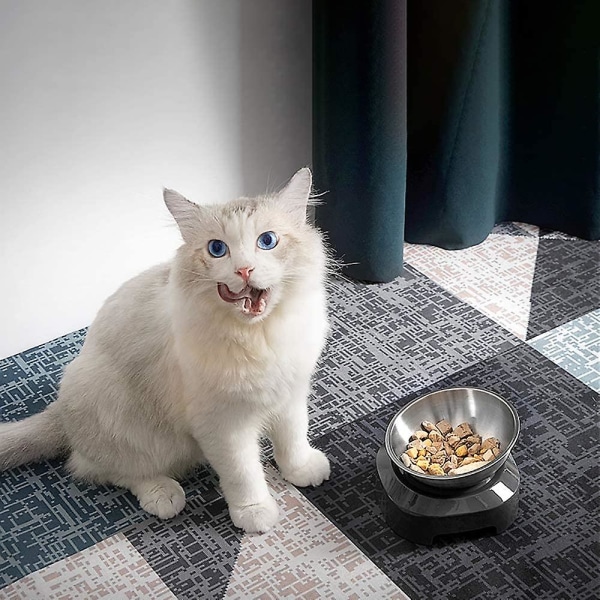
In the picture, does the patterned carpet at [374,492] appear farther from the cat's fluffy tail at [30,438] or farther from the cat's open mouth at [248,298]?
the cat's open mouth at [248,298]

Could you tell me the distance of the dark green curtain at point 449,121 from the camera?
2.37 metres

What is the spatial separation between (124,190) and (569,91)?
1200 millimetres

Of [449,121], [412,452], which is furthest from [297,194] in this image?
[449,121]

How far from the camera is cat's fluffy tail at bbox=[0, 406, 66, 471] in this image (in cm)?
208

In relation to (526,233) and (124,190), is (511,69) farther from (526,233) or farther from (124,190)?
(124,190)

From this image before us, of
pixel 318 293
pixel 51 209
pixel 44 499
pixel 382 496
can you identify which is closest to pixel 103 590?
pixel 44 499

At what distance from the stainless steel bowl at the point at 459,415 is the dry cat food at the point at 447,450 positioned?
0.05 feet

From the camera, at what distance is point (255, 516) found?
6.44 feet

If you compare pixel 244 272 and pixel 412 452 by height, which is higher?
pixel 244 272

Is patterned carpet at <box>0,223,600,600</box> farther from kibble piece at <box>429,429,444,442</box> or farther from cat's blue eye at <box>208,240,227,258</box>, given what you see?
cat's blue eye at <box>208,240,227,258</box>

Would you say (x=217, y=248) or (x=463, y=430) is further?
(x=463, y=430)

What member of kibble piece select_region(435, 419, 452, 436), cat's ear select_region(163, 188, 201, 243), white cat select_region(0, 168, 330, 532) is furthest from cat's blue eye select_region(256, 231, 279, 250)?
kibble piece select_region(435, 419, 452, 436)

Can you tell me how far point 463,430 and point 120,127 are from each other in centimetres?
107

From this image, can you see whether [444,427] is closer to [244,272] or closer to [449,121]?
[244,272]
